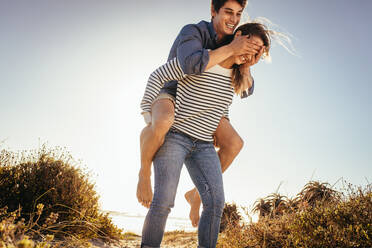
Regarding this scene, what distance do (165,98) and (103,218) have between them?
338cm

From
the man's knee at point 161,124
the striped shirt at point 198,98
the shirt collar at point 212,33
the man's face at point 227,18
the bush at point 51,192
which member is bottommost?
the bush at point 51,192

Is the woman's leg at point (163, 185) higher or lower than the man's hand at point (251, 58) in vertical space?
lower

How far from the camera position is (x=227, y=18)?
8.99 ft

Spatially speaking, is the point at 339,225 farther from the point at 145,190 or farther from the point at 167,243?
the point at 167,243

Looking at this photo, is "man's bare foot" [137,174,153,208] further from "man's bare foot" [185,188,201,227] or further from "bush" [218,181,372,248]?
"bush" [218,181,372,248]

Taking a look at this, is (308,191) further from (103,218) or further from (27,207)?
(27,207)

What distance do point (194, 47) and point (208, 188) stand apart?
1157mm

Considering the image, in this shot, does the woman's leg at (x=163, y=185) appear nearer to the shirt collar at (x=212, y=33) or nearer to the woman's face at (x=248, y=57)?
the woman's face at (x=248, y=57)

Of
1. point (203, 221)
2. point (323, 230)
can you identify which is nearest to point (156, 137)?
point (203, 221)

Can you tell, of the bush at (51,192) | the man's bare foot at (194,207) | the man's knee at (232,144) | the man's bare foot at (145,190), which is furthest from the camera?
the bush at (51,192)

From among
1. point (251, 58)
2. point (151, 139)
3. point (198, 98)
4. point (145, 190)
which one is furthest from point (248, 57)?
point (145, 190)

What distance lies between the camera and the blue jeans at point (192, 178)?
2213 mm

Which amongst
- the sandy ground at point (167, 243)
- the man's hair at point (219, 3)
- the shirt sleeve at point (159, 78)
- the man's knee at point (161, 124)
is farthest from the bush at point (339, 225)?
the sandy ground at point (167, 243)

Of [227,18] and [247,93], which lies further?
[247,93]
